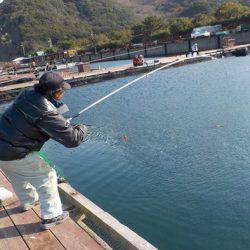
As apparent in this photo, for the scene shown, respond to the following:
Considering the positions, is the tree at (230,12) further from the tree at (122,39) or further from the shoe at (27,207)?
the shoe at (27,207)

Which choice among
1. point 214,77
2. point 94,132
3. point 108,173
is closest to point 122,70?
point 214,77

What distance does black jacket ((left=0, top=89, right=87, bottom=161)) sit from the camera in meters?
4.53

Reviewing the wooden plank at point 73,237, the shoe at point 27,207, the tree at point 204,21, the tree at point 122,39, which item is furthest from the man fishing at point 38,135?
the tree at point 122,39

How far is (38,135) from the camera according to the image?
474cm

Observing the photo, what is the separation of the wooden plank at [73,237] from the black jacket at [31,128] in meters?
1.04

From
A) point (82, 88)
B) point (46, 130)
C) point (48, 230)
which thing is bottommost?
point (82, 88)

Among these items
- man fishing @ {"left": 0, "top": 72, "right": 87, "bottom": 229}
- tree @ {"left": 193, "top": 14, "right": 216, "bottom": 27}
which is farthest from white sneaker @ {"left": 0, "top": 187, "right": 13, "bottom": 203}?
tree @ {"left": 193, "top": 14, "right": 216, "bottom": 27}

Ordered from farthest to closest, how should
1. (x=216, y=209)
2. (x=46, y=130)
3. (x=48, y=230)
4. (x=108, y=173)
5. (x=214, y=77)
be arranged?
(x=214, y=77)
(x=108, y=173)
(x=216, y=209)
(x=48, y=230)
(x=46, y=130)

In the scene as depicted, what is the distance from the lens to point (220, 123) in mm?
17391

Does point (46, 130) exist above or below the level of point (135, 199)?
above

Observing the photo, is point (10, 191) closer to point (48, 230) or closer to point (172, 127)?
point (48, 230)

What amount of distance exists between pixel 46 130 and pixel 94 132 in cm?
1402

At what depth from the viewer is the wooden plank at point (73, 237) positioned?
4.71 m

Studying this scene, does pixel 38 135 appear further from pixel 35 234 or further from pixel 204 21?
pixel 204 21
